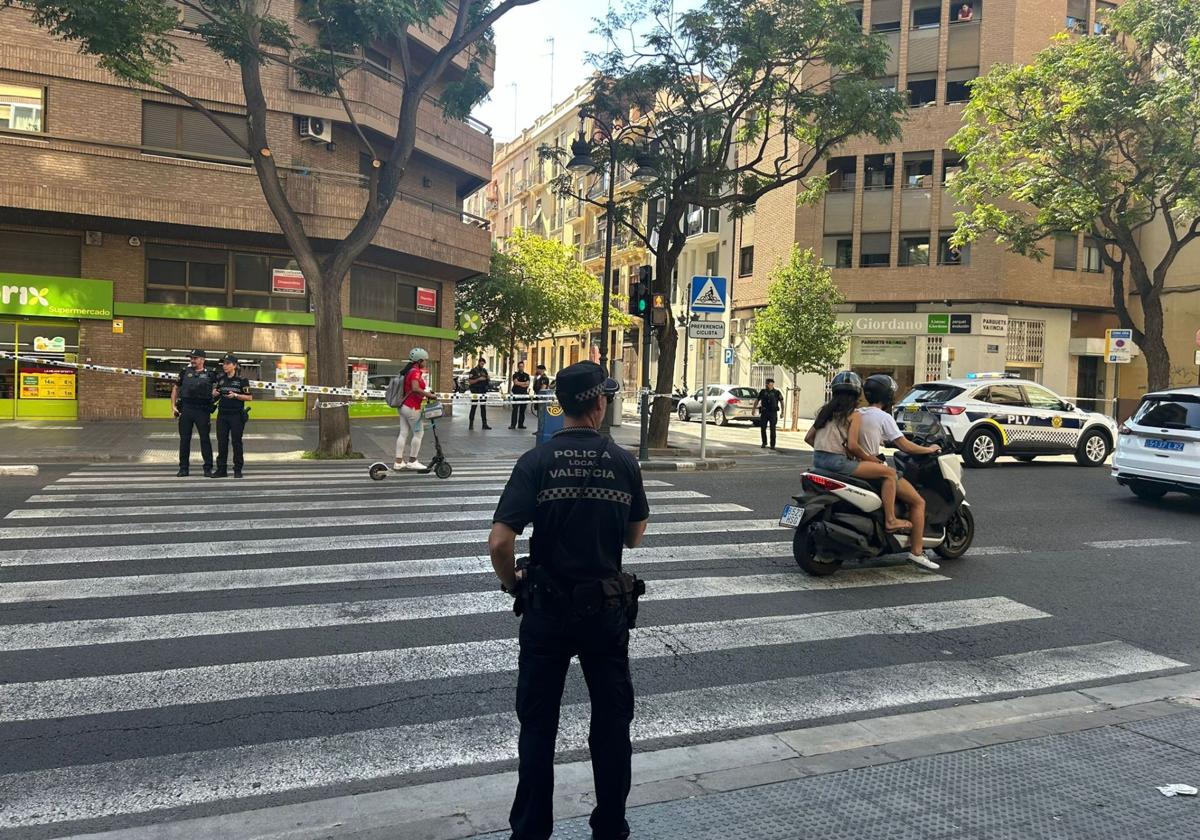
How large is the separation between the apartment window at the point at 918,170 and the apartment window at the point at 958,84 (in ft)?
7.03

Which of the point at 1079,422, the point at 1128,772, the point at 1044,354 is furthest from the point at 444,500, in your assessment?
the point at 1044,354

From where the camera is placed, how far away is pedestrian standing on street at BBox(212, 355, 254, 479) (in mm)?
12375

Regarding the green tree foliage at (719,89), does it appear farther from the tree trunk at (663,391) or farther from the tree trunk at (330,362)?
the tree trunk at (330,362)

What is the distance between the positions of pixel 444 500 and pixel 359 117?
16125 millimetres

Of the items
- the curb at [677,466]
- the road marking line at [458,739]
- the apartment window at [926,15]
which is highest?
the apartment window at [926,15]

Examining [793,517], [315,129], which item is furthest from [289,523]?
[315,129]

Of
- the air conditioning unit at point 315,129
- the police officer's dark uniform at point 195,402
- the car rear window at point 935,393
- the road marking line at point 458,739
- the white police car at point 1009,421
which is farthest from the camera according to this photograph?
the air conditioning unit at point 315,129

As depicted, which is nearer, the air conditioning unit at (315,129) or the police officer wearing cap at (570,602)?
the police officer wearing cap at (570,602)

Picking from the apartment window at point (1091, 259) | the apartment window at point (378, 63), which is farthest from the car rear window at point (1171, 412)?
the apartment window at point (1091, 259)

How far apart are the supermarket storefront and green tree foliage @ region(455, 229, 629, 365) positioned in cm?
1965

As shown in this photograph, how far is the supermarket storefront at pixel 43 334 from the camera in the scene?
20.9 m

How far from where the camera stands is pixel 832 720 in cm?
436

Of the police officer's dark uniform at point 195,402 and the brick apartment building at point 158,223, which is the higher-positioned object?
the brick apartment building at point 158,223

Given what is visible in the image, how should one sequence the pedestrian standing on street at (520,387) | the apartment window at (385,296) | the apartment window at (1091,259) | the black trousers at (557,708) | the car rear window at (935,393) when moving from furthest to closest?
the apartment window at (1091,259), the apartment window at (385,296), the pedestrian standing on street at (520,387), the car rear window at (935,393), the black trousers at (557,708)
